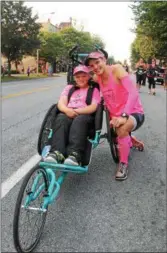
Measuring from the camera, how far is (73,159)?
3879 mm

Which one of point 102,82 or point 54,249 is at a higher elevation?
point 102,82

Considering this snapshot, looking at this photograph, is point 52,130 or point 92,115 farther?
point 92,115

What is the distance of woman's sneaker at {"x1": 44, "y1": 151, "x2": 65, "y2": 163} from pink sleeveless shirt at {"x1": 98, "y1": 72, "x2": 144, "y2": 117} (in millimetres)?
1227

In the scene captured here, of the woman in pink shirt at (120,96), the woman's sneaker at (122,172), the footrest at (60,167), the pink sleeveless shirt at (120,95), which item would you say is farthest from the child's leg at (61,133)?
the woman's sneaker at (122,172)

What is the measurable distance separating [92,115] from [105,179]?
868 mm

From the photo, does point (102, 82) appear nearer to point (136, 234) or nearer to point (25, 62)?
point (136, 234)

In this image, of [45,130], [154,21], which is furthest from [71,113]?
[154,21]

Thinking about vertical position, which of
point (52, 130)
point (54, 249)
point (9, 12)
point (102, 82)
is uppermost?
point (9, 12)

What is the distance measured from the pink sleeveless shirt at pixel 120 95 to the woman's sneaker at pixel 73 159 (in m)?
1.12

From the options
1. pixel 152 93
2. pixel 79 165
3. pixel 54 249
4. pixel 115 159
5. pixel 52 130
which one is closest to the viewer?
pixel 54 249

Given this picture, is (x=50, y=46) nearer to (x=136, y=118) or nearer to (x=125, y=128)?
(x=136, y=118)

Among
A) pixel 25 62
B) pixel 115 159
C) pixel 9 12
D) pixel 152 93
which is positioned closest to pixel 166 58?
pixel 9 12

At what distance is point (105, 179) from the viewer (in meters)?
4.85

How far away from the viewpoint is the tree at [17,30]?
4153cm
